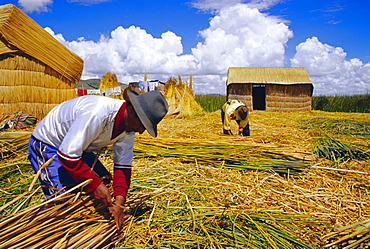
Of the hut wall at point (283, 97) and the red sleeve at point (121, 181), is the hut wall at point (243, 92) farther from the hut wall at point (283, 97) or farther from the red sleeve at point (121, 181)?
the red sleeve at point (121, 181)

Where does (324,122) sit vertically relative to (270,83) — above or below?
below

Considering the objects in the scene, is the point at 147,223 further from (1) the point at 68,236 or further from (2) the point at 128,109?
(2) the point at 128,109

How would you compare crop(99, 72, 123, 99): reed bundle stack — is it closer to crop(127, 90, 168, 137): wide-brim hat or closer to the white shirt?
the white shirt

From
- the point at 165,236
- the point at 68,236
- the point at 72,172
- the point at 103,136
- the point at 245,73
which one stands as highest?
the point at 245,73

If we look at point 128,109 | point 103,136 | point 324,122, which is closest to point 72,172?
point 103,136

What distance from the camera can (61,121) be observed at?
186 cm

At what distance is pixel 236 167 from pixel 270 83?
498 inches

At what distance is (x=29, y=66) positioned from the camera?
6188 mm

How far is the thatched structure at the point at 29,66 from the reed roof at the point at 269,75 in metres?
10.2

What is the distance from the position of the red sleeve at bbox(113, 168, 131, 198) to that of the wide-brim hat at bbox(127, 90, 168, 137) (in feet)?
1.62

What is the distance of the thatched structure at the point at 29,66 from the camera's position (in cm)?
579

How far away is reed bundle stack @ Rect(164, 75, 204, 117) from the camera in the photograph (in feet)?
36.8

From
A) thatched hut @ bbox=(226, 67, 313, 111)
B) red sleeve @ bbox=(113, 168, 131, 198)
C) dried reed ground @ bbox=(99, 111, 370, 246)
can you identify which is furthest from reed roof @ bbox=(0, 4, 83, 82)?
thatched hut @ bbox=(226, 67, 313, 111)

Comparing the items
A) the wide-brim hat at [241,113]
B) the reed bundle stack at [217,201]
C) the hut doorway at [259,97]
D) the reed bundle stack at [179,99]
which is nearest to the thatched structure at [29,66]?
the reed bundle stack at [217,201]
